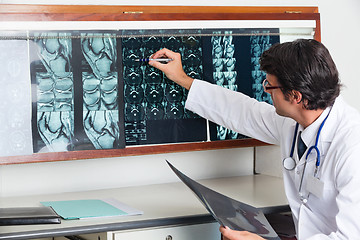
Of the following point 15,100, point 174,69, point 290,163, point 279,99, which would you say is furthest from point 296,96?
point 15,100

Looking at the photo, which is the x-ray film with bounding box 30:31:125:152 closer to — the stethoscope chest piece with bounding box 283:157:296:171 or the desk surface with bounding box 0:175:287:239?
the desk surface with bounding box 0:175:287:239

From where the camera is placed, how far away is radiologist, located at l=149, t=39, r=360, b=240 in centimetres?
176

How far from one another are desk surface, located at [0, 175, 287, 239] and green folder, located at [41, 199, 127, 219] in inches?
1.5

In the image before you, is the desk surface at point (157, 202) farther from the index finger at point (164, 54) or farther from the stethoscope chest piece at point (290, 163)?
the index finger at point (164, 54)

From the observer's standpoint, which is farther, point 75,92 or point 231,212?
point 75,92

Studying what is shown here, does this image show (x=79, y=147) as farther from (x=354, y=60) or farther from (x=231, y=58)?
(x=354, y=60)

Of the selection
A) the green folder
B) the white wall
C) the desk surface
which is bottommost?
the desk surface

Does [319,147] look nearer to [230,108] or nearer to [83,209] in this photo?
[230,108]

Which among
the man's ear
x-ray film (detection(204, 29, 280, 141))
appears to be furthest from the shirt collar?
x-ray film (detection(204, 29, 280, 141))

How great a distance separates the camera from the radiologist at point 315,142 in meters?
1.76

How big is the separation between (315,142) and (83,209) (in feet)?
2.81

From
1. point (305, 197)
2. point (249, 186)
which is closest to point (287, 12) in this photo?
point (249, 186)

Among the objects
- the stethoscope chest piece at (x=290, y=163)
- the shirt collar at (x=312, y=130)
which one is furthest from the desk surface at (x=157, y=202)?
the shirt collar at (x=312, y=130)

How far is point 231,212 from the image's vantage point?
191cm
